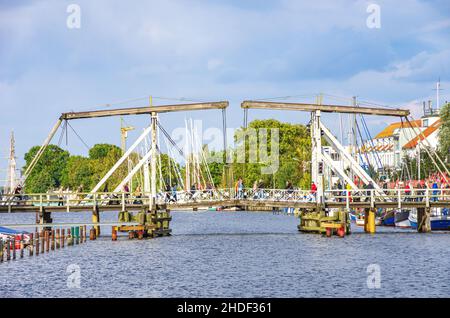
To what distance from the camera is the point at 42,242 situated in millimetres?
53844

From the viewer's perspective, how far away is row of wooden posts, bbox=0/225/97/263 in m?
50.5

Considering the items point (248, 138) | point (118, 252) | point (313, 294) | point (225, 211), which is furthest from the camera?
point (225, 211)

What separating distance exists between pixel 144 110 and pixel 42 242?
14.0 m

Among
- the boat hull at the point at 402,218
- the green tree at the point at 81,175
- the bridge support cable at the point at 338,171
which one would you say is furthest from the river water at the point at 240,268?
the green tree at the point at 81,175

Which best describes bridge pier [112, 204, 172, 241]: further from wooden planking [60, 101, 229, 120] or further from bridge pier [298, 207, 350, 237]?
bridge pier [298, 207, 350, 237]

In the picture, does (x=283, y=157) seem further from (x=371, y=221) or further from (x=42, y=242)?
(x=42, y=242)

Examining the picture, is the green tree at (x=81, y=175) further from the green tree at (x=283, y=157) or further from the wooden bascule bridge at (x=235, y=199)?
the wooden bascule bridge at (x=235, y=199)

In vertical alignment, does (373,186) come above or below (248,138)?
below

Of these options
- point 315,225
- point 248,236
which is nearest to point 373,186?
point 315,225

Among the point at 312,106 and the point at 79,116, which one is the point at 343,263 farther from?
the point at 79,116

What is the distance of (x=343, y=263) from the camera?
4812cm

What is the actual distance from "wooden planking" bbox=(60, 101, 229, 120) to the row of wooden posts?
794cm

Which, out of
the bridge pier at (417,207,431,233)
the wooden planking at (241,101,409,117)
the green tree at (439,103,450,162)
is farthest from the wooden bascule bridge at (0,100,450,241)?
the green tree at (439,103,450,162)
